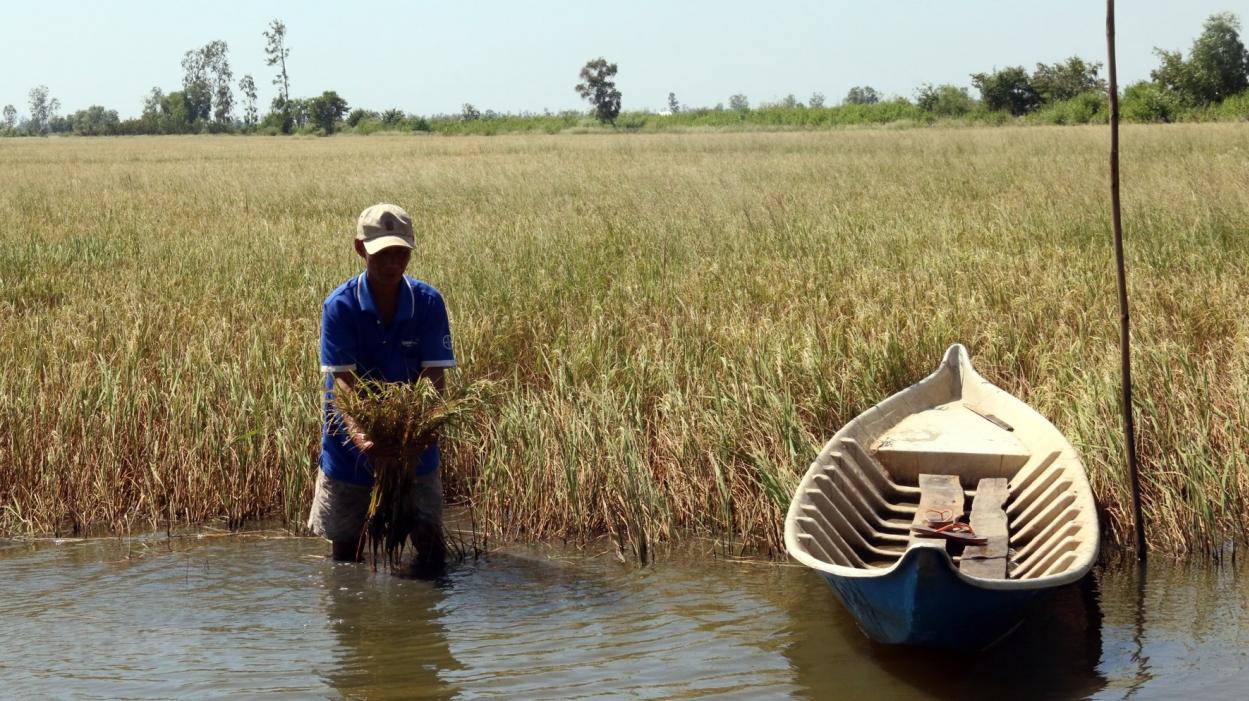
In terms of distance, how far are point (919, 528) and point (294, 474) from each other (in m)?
2.94

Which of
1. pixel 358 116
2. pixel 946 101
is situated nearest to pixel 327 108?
pixel 358 116

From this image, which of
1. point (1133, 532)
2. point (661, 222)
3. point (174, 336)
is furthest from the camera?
point (661, 222)

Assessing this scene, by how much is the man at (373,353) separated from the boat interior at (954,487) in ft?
5.01

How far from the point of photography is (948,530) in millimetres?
4852

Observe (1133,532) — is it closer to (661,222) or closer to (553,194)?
(661,222)

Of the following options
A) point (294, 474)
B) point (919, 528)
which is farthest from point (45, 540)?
point (919, 528)

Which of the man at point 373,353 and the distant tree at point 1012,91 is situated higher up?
the distant tree at point 1012,91

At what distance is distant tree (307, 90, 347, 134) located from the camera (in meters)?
87.1

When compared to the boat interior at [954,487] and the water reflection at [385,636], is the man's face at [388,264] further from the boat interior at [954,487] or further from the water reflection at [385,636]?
the boat interior at [954,487]

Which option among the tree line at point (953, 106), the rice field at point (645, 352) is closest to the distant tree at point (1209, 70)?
the tree line at point (953, 106)

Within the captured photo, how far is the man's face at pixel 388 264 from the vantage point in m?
4.57

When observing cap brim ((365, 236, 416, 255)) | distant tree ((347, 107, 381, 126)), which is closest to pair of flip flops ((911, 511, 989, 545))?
cap brim ((365, 236, 416, 255))

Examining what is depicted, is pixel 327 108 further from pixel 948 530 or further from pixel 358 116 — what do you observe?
pixel 948 530

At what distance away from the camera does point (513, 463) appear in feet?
19.5
